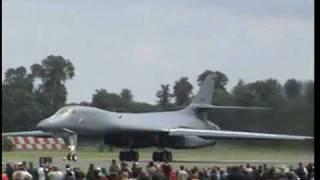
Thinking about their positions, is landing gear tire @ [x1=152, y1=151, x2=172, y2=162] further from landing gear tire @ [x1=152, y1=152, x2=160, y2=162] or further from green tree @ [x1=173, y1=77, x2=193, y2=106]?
green tree @ [x1=173, y1=77, x2=193, y2=106]

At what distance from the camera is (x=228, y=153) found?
141 feet

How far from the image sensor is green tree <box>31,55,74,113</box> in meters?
78.9

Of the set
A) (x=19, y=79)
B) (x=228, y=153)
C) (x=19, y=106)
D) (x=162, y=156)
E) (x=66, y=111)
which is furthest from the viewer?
(x=19, y=79)

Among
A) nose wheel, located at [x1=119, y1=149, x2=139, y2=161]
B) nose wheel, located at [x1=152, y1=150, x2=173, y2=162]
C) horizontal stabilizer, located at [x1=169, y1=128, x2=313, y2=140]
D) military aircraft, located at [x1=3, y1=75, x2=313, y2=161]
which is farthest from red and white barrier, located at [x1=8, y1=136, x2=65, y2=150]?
nose wheel, located at [x1=152, y1=150, x2=173, y2=162]

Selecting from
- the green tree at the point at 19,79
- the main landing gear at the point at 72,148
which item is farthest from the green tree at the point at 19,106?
the main landing gear at the point at 72,148

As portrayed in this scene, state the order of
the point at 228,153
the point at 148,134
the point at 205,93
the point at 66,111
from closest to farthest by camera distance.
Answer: the point at 228,153
the point at 66,111
the point at 148,134
the point at 205,93

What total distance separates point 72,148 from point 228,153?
706 centimetres

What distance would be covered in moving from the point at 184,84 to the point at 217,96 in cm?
2412

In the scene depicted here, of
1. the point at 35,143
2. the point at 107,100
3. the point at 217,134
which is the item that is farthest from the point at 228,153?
the point at 107,100

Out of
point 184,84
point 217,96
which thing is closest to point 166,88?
point 184,84

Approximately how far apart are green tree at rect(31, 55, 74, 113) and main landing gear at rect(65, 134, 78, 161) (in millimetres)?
34939

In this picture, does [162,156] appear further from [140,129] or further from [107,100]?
[107,100]
